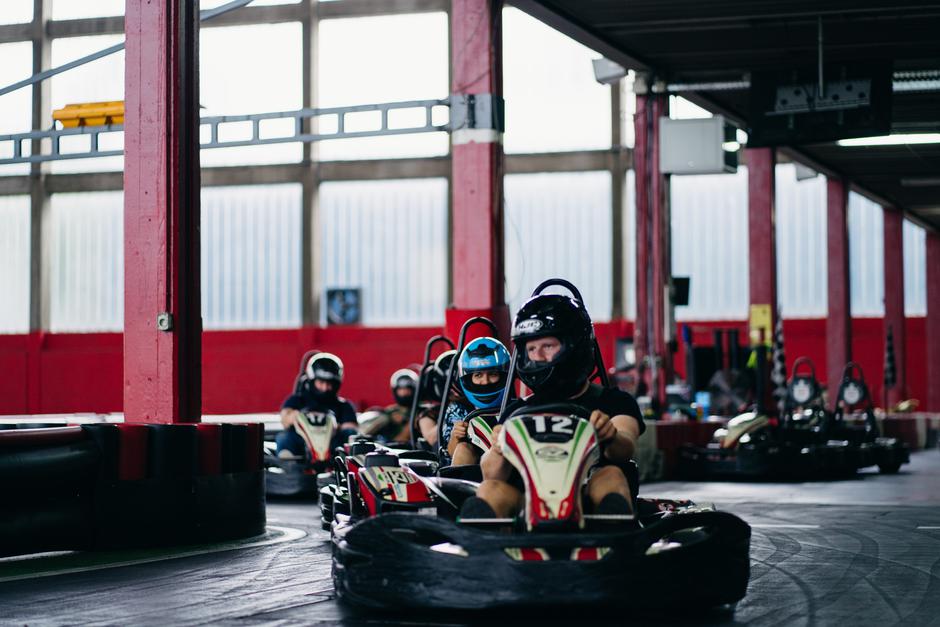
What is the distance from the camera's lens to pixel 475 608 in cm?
455

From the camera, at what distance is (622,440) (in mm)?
5172

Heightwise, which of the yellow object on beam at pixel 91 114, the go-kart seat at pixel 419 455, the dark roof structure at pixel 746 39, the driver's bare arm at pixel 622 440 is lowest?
the go-kart seat at pixel 419 455

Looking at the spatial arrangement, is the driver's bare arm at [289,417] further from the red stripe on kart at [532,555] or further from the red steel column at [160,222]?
the red stripe on kart at [532,555]

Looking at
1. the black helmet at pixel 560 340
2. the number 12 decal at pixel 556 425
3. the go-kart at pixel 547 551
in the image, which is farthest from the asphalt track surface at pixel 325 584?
the black helmet at pixel 560 340

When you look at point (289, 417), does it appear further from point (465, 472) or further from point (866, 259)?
point (866, 259)

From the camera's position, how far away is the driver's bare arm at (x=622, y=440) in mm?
5148

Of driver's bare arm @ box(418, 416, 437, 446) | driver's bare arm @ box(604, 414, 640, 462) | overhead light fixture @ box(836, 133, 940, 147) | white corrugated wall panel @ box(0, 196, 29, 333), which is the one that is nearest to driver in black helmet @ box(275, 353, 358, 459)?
driver's bare arm @ box(418, 416, 437, 446)

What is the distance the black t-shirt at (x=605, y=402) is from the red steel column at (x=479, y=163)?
21.6 ft

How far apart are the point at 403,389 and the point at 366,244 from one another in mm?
16657

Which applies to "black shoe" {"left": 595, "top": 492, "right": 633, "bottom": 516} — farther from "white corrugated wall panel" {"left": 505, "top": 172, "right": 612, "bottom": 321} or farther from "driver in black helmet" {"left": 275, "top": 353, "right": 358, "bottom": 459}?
"white corrugated wall panel" {"left": 505, "top": 172, "right": 612, "bottom": 321}

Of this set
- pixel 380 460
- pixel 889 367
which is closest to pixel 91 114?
pixel 380 460

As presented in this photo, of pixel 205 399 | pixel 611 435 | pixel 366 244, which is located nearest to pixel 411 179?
pixel 366 244

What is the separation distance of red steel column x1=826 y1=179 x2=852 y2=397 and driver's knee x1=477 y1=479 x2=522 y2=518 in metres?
20.1

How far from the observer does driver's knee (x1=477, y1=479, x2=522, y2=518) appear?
192 inches
